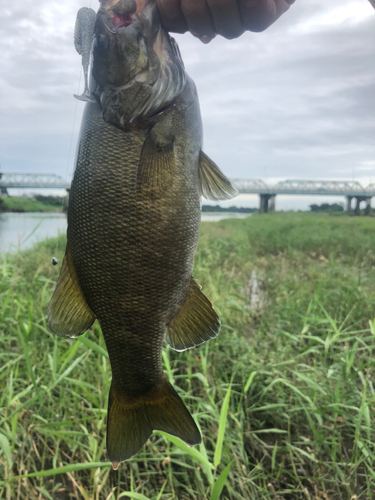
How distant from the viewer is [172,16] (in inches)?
53.6

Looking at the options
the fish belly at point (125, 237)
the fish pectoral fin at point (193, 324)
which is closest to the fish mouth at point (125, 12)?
the fish belly at point (125, 237)

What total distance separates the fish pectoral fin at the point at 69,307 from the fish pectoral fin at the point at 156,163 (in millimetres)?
409

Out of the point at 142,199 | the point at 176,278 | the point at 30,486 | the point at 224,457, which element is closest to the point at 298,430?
the point at 224,457

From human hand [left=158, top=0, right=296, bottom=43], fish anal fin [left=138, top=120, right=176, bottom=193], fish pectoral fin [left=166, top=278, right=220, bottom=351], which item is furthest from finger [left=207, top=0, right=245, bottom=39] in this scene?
fish pectoral fin [left=166, top=278, right=220, bottom=351]

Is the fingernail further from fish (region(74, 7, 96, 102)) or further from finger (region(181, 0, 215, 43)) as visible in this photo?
fish (region(74, 7, 96, 102))

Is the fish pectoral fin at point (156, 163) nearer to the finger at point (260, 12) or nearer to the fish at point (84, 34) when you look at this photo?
the fish at point (84, 34)

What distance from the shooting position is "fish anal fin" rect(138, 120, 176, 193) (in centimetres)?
135

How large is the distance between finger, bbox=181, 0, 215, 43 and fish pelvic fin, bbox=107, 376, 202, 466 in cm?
133

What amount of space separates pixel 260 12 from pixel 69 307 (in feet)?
4.05

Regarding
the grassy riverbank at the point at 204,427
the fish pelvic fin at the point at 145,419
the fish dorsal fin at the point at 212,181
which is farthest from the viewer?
the grassy riverbank at the point at 204,427

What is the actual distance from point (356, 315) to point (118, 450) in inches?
176

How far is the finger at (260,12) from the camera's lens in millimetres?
1308

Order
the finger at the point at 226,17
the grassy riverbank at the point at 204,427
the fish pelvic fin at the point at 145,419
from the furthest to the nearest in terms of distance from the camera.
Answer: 1. the grassy riverbank at the point at 204,427
2. the fish pelvic fin at the point at 145,419
3. the finger at the point at 226,17

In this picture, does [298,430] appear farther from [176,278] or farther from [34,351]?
[176,278]
